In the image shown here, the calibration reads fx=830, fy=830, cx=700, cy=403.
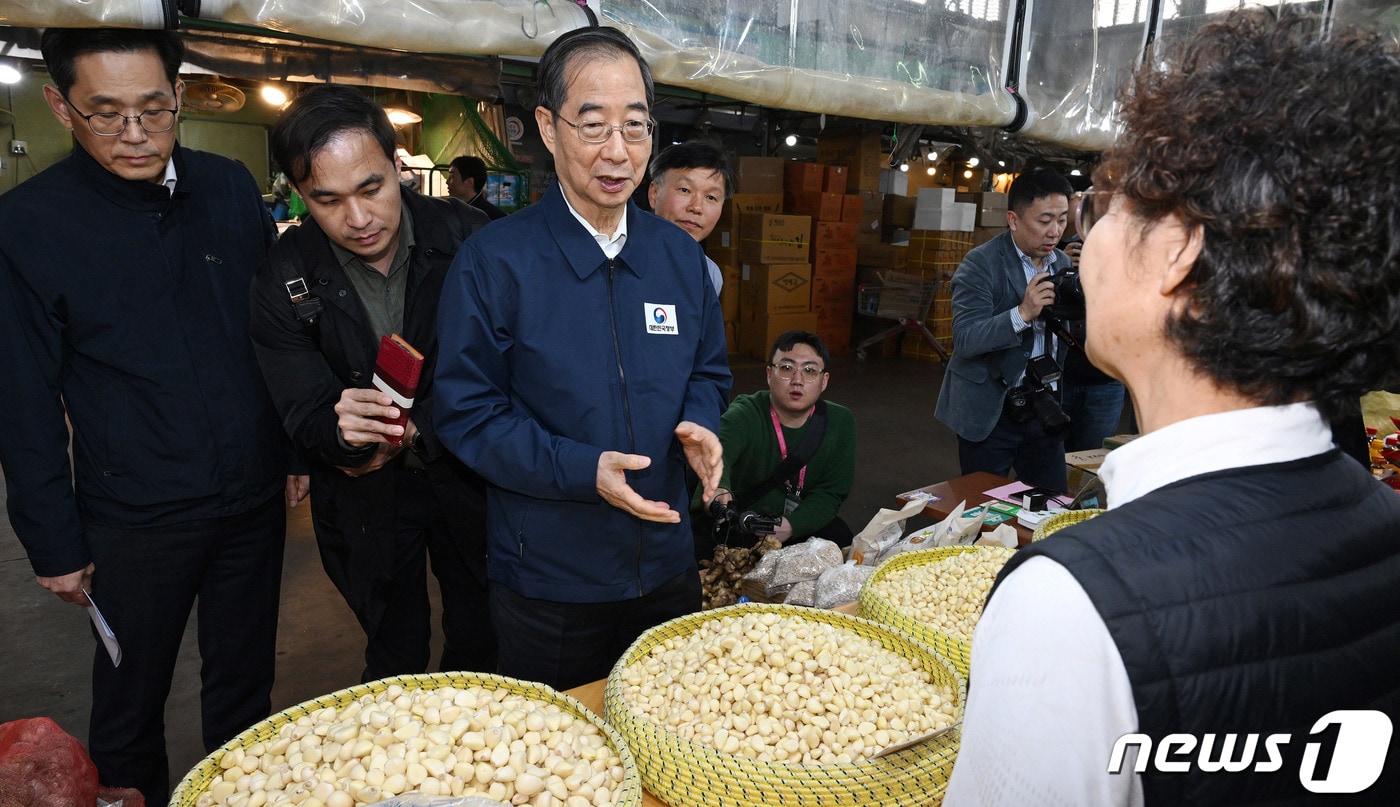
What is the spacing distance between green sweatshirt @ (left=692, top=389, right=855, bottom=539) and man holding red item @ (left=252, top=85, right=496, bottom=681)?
1.08 metres

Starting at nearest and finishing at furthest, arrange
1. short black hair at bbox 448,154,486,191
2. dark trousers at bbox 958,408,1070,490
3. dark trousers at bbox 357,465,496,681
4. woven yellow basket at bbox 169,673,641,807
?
woven yellow basket at bbox 169,673,641,807 < dark trousers at bbox 357,465,496,681 < dark trousers at bbox 958,408,1070,490 < short black hair at bbox 448,154,486,191


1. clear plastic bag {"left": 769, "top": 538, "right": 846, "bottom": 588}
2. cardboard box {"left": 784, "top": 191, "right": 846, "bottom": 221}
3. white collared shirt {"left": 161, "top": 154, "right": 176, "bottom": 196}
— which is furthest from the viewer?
cardboard box {"left": 784, "top": 191, "right": 846, "bottom": 221}

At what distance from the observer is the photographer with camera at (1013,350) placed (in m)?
2.80

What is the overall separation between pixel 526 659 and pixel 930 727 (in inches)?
28.3

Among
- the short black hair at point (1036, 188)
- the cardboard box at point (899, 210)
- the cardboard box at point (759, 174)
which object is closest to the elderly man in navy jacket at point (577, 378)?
the short black hair at point (1036, 188)

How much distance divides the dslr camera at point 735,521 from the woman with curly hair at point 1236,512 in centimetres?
166

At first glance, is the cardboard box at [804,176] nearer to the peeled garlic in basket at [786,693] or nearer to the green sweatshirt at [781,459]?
the green sweatshirt at [781,459]

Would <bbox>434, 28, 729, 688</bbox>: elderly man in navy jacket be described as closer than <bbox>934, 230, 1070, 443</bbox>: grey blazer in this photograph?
Yes

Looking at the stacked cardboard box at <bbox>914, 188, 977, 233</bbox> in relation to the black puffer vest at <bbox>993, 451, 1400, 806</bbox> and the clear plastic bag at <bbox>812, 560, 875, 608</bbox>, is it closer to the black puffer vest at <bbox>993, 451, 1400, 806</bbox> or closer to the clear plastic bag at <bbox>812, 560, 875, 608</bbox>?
the clear plastic bag at <bbox>812, 560, 875, 608</bbox>

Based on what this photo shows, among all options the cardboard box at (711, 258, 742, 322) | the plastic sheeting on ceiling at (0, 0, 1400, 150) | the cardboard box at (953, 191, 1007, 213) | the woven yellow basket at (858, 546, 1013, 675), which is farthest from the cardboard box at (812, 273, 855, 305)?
the woven yellow basket at (858, 546, 1013, 675)

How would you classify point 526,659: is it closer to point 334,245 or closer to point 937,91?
point 334,245

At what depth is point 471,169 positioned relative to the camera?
5.17m

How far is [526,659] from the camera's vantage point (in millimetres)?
1475

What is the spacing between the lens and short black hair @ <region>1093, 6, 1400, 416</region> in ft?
1.83
